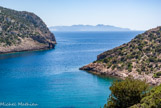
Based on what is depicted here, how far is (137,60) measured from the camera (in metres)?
67.1

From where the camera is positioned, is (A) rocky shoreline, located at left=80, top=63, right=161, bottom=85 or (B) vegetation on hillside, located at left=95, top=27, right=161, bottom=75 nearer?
(A) rocky shoreline, located at left=80, top=63, right=161, bottom=85

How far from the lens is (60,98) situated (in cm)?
4559

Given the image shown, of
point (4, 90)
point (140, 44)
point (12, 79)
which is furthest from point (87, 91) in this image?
point (140, 44)

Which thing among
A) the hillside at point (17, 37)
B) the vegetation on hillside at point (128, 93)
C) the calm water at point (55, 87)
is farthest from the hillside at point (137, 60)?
the hillside at point (17, 37)

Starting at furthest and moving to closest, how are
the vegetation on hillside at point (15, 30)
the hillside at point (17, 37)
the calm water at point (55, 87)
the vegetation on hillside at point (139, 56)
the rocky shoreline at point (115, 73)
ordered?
1. the vegetation on hillside at point (15, 30)
2. the hillside at point (17, 37)
3. the vegetation on hillside at point (139, 56)
4. the rocky shoreline at point (115, 73)
5. the calm water at point (55, 87)

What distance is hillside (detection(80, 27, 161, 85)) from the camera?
196 ft

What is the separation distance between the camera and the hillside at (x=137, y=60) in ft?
196

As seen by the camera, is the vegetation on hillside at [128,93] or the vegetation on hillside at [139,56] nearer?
the vegetation on hillside at [128,93]

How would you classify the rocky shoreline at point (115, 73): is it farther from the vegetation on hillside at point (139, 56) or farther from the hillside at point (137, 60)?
the vegetation on hillside at point (139, 56)

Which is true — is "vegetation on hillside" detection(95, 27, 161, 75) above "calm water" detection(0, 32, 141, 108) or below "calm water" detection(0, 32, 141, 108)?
above

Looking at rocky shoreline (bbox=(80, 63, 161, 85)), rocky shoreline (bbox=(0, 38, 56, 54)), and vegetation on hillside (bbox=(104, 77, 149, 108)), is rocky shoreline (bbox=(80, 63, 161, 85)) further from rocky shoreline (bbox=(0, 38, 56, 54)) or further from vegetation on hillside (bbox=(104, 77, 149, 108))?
rocky shoreline (bbox=(0, 38, 56, 54))

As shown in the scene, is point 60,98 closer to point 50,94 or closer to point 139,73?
point 50,94

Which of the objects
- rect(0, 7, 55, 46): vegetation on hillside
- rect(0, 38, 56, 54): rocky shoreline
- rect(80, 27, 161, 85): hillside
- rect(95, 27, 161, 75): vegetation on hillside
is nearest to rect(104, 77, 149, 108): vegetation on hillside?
rect(80, 27, 161, 85): hillside

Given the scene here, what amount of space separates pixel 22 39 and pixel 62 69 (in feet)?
239
